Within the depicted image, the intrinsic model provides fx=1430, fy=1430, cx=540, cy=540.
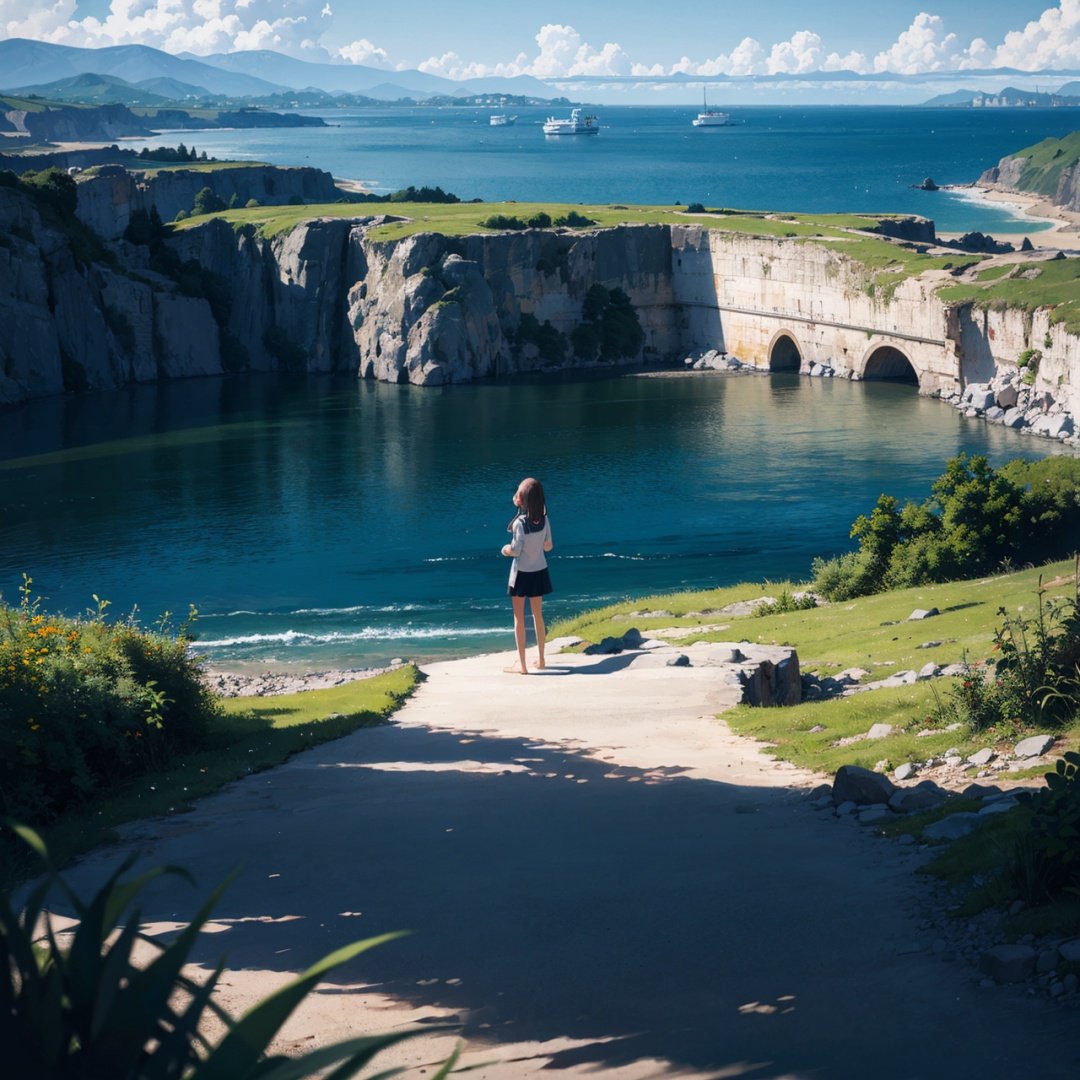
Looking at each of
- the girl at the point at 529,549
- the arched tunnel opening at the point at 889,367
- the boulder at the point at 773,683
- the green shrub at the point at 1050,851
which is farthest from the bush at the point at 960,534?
the arched tunnel opening at the point at 889,367

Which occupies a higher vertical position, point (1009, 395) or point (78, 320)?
point (78, 320)

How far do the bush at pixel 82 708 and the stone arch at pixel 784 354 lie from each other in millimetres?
82088

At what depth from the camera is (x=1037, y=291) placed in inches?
3034

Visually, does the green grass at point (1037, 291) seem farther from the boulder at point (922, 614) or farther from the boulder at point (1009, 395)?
the boulder at point (922, 614)

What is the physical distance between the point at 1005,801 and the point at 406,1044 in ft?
17.4

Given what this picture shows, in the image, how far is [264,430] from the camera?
267 feet

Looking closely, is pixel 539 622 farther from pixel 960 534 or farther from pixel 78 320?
pixel 78 320

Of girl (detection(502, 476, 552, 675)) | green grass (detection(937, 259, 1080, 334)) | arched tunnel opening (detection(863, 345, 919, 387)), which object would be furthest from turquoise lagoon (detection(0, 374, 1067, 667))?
girl (detection(502, 476, 552, 675))

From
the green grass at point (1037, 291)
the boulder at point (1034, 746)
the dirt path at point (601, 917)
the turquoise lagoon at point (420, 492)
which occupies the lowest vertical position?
the turquoise lagoon at point (420, 492)

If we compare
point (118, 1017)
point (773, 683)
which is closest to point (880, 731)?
point (773, 683)

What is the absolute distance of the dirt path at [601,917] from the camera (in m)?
7.54

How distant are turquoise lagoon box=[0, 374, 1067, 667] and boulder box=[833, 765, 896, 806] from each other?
27.3 metres

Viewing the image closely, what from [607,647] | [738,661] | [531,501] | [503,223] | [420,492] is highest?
[503,223]

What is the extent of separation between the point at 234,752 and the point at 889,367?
79.4 m
